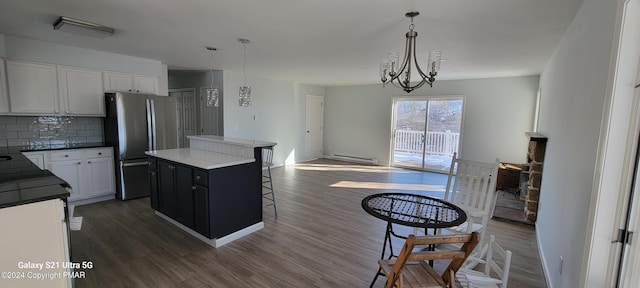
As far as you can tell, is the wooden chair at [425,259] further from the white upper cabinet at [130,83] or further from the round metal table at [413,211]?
the white upper cabinet at [130,83]

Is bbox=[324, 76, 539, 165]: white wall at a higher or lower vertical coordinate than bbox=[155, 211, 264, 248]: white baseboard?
higher

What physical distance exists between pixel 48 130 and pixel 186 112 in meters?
2.73

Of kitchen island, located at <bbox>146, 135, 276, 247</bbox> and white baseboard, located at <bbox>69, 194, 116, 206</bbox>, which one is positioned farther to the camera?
white baseboard, located at <bbox>69, 194, 116, 206</bbox>

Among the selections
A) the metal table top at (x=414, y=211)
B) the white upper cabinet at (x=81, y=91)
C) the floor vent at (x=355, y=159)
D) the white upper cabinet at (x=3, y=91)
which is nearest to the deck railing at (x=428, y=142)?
the floor vent at (x=355, y=159)

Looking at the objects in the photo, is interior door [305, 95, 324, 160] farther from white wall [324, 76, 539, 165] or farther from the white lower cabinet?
the white lower cabinet

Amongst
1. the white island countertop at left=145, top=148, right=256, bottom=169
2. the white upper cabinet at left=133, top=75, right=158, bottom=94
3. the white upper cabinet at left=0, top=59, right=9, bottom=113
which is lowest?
the white island countertop at left=145, top=148, right=256, bottom=169

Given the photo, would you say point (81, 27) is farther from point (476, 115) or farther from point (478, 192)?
point (476, 115)

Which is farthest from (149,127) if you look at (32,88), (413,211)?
(413,211)

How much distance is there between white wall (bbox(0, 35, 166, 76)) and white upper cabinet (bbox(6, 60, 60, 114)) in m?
0.11

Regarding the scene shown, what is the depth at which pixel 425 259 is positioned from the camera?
1491 millimetres

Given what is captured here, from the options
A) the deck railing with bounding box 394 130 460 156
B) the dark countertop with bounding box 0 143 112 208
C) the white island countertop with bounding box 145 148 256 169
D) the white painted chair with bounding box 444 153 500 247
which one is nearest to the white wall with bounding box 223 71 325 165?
the white island countertop with bounding box 145 148 256 169

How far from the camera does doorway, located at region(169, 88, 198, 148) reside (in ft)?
20.9

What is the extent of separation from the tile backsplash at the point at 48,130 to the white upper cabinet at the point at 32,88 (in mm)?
285

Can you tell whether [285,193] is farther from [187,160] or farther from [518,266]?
[518,266]
